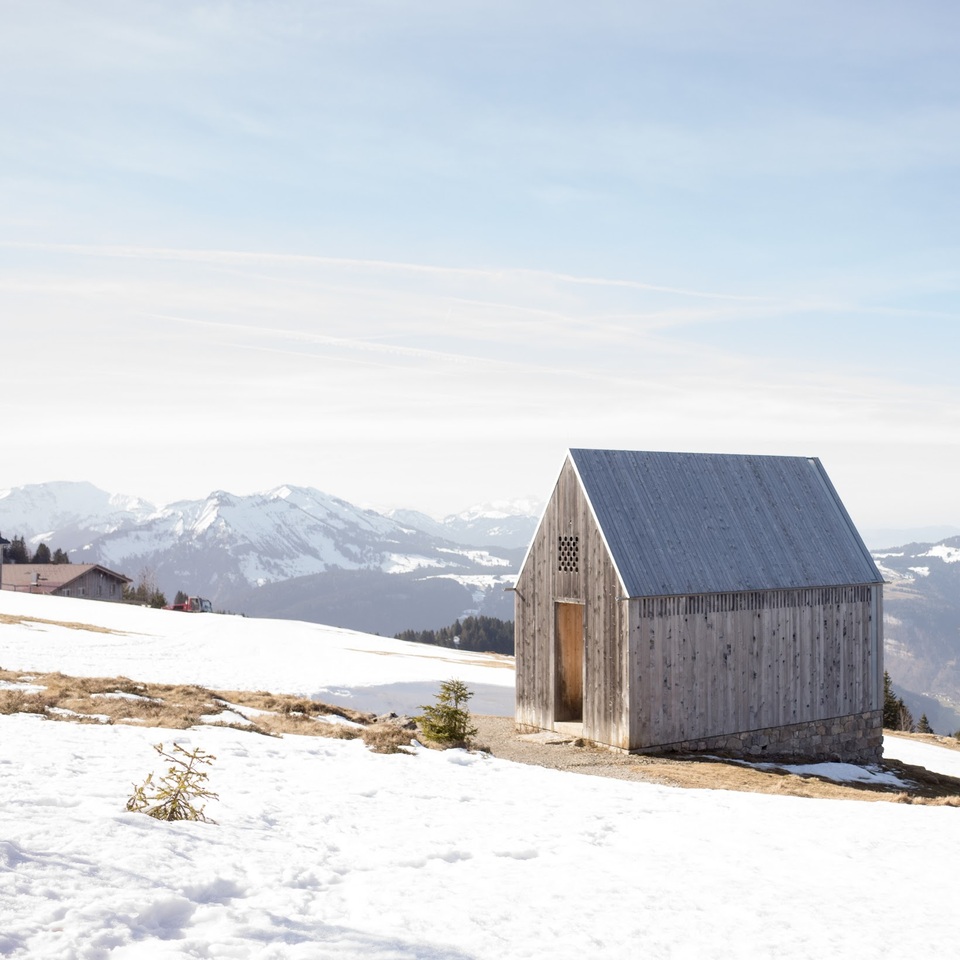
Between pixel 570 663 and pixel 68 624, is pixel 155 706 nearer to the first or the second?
pixel 570 663

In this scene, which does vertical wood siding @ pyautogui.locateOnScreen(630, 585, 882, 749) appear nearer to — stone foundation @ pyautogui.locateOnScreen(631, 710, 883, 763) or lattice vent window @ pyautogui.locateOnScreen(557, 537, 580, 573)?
stone foundation @ pyautogui.locateOnScreen(631, 710, 883, 763)

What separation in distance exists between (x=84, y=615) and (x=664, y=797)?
57.5 meters

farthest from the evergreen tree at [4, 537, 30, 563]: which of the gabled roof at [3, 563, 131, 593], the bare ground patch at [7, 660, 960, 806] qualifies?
the bare ground patch at [7, 660, 960, 806]

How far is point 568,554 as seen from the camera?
89.9 ft

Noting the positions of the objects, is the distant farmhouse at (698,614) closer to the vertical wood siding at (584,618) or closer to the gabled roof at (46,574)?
the vertical wood siding at (584,618)

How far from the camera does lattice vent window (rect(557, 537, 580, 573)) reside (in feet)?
88.8

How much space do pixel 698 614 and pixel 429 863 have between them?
17.2 m

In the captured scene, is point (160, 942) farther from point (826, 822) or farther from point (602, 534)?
point (602, 534)

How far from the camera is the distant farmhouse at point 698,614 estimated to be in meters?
25.7

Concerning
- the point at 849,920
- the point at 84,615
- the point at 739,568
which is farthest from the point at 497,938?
the point at 84,615

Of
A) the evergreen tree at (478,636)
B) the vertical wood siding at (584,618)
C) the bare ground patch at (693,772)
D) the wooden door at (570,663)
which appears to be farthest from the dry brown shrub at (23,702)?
the evergreen tree at (478,636)

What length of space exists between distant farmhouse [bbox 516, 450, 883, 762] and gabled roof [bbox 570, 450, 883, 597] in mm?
47

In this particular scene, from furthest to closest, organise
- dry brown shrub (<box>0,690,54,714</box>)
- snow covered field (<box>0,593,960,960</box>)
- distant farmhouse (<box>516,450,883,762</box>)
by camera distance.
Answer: distant farmhouse (<box>516,450,883,762</box>) < dry brown shrub (<box>0,690,54,714</box>) < snow covered field (<box>0,593,960,960</box>)

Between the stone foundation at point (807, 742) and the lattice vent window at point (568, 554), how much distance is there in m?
5.39
